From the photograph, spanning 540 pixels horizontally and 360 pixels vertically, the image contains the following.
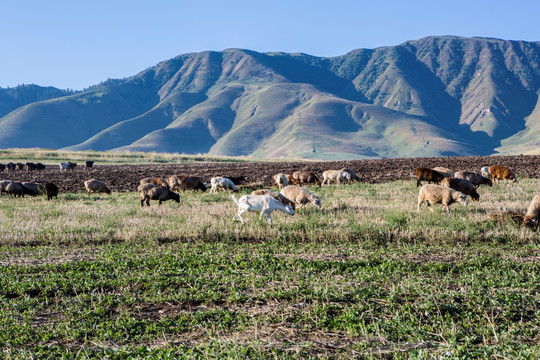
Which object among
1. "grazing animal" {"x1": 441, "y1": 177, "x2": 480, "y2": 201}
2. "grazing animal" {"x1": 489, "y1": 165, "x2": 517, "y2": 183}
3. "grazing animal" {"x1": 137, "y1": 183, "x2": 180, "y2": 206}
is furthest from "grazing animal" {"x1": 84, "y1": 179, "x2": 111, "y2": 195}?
"grazing animal" {"x1": 489, "y1": 165, "x2": 517, "y2": 183}

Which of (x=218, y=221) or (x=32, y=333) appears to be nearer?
(x=32, y=333)

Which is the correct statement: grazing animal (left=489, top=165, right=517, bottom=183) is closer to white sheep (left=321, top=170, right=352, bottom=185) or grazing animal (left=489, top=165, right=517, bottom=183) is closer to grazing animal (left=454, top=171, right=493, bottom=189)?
grazing animal (left=454, top=171, right=493, bottom=189)

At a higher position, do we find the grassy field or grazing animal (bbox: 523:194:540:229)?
grazing animal (bbox: 523:194:540:229)

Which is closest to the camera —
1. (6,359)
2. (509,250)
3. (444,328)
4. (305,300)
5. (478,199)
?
(6,359)

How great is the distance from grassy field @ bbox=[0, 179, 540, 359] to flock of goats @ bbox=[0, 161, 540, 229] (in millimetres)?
789

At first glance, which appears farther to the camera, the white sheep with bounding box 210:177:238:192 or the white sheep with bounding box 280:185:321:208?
the white sheep with bounding box 210:177:238:192

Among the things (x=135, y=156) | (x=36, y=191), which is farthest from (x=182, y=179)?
(x=135, y=156)

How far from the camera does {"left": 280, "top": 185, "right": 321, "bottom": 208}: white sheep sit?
17547 mm

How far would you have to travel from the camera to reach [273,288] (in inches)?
326

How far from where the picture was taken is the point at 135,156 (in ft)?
270

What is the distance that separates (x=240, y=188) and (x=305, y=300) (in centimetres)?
1901

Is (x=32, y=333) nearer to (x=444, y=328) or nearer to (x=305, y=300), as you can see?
(x=305, y=300)

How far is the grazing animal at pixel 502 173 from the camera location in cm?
2714

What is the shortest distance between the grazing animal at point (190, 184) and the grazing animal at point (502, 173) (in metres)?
17.9
